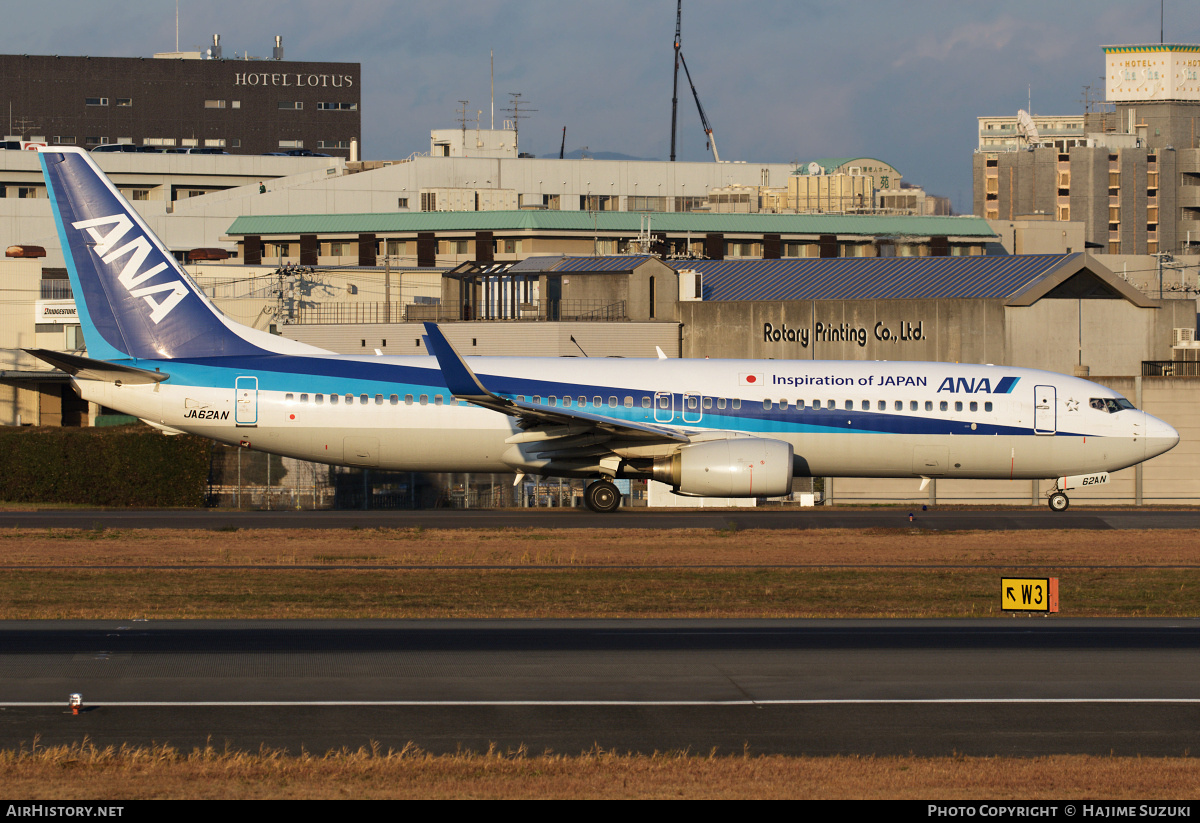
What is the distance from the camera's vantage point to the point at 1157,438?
34.9 meters

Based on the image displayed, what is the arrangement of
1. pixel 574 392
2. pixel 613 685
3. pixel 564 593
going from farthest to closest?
pixel 574 392 → pixel 564 593 → pixel 613 685

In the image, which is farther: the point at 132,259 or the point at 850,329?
the point at 850,329

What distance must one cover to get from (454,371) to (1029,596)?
1584 centimetres

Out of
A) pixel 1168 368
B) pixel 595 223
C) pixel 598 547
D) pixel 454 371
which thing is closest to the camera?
pixel 598 547

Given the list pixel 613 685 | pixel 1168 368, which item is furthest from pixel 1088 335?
pixel 613 685

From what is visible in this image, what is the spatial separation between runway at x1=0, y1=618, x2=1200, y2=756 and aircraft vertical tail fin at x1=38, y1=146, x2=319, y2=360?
16.6 metres

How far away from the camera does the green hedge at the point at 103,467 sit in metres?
40.6

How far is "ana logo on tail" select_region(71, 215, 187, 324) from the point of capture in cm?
3466

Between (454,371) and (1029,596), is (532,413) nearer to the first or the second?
(454,371)

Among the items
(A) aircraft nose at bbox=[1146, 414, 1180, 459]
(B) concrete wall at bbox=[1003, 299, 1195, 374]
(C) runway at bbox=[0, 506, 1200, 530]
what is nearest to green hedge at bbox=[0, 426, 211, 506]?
(C) runway at bbox=[0, 506, 1200, 530]

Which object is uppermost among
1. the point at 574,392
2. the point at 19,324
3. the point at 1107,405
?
the point at 19,324

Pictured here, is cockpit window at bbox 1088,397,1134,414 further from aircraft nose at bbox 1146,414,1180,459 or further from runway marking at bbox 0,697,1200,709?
runway marking at bbox 0,697,1200,709

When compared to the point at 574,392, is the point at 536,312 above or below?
above
